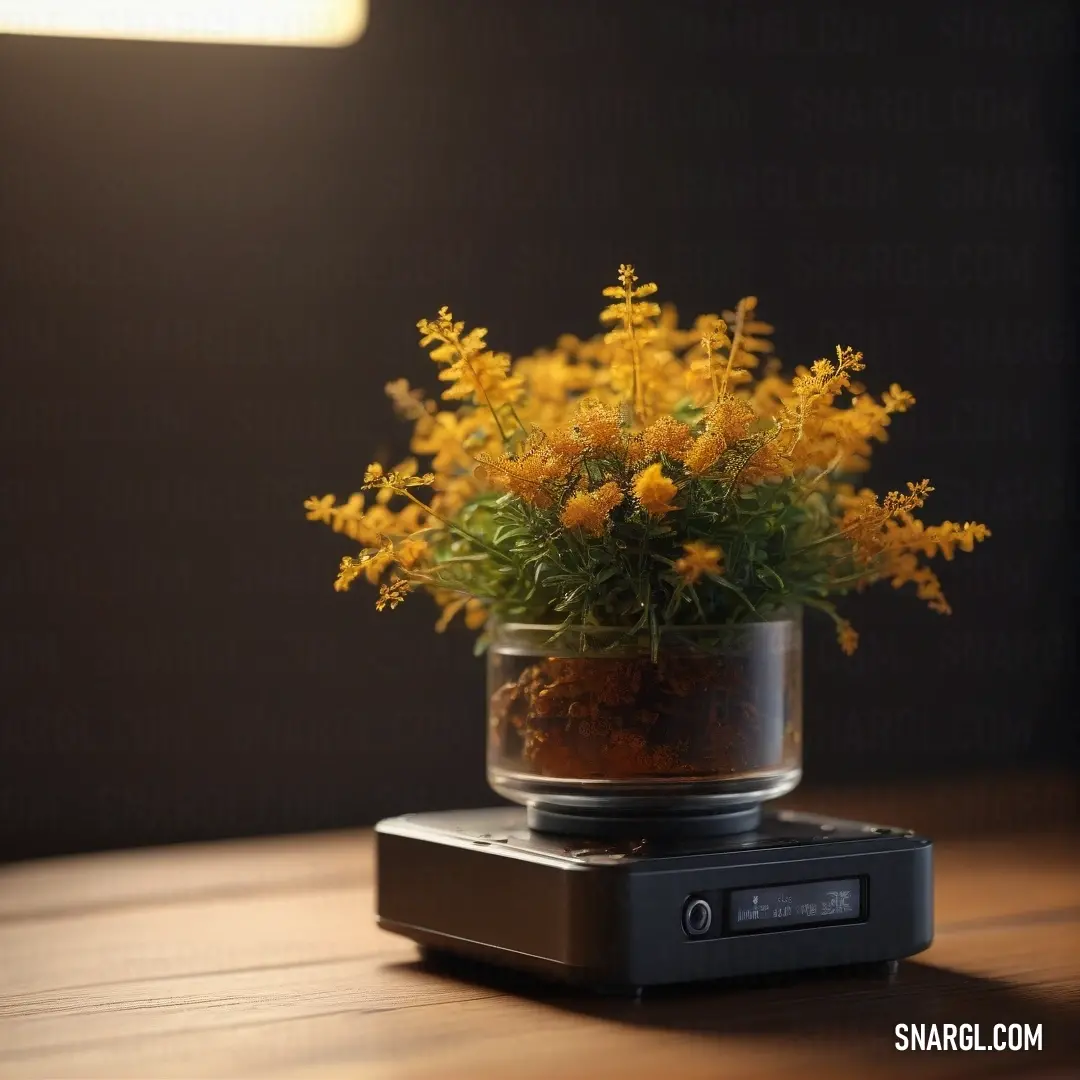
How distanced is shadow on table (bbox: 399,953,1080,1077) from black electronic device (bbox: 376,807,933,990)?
0.06 ft

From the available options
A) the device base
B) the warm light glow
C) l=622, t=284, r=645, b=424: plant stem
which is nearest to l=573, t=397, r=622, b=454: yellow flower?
l=622, t=284, r=645, b=424: plant stem

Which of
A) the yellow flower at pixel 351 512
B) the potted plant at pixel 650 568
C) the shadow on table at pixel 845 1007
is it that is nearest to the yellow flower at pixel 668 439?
the potted plant at pixel 650 568

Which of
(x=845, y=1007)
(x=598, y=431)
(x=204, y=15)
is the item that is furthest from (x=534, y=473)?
(x=204, y=15)

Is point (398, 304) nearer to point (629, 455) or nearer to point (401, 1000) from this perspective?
point (629, 455)

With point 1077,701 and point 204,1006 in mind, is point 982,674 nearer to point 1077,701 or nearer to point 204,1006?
point 1077,701

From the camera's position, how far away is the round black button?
3.58 feet

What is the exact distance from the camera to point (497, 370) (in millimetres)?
1209

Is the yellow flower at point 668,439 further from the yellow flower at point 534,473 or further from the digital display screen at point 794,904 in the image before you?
Answer: the digital display screen at point 794,904

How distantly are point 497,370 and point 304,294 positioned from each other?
0.91 m

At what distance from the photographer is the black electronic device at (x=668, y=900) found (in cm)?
107

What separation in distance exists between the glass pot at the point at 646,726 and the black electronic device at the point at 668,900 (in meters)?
0.03

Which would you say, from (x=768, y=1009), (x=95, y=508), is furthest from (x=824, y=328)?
(x=768, y=1009)

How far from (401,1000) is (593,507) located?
348 millimetres

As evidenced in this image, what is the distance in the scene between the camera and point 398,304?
Result: 211cm
